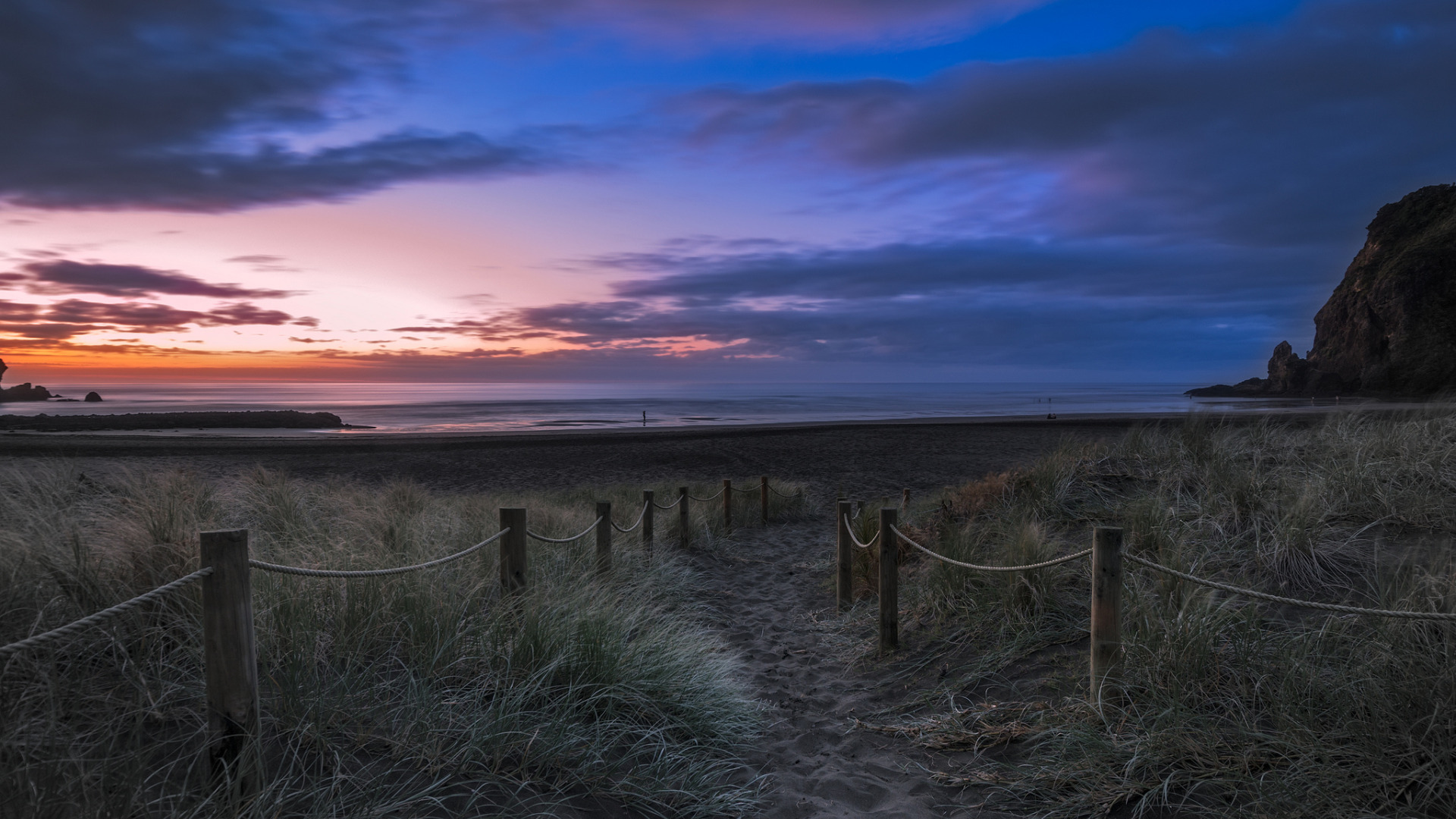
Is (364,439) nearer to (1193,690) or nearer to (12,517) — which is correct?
(12,517)

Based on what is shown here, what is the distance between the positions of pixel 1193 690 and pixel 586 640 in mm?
3150

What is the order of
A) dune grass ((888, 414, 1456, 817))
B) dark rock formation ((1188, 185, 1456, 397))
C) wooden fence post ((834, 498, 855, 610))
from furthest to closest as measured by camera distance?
dark rock formation ((1188, 185, 1456, 397)) → wooden fence post ((834, 498, 855, 610)) → dune grass ((888, 414, 1456, 817))

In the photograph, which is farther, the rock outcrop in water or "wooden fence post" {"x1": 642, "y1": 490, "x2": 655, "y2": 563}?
the rock outcrop in water

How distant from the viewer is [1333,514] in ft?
19.2

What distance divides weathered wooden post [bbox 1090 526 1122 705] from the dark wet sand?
45.0 ft

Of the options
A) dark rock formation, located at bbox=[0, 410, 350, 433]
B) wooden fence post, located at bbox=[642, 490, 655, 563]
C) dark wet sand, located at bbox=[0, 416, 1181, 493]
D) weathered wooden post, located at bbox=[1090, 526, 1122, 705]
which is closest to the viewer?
weathered wooden post, located at bbox=[1090, 526, 1122, 705]

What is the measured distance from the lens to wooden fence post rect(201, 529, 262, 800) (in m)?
2.49

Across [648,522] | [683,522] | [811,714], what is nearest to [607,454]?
[683,522]

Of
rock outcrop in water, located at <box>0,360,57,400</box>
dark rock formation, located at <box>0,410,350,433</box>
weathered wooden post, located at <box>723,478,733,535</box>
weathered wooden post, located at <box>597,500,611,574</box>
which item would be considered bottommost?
weathered wooden post, located at <box>723,478,733,535</box>

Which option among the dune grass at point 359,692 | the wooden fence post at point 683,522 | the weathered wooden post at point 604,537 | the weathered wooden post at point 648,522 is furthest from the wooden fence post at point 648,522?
the dune grass at point 359,692

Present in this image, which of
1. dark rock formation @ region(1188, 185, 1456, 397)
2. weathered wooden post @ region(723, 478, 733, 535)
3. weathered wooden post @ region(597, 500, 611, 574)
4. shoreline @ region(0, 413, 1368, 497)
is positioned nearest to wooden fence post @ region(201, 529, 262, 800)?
weathered wooden post @ region(597, 500, 611, 574)

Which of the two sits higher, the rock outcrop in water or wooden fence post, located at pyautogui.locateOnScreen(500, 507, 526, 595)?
the rock outcrop in water

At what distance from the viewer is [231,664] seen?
2.54 m

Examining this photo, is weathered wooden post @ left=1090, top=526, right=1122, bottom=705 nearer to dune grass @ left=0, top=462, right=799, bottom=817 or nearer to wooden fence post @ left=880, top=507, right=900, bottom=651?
dune grass @ left=0, top=462, right=799, bottom=817
